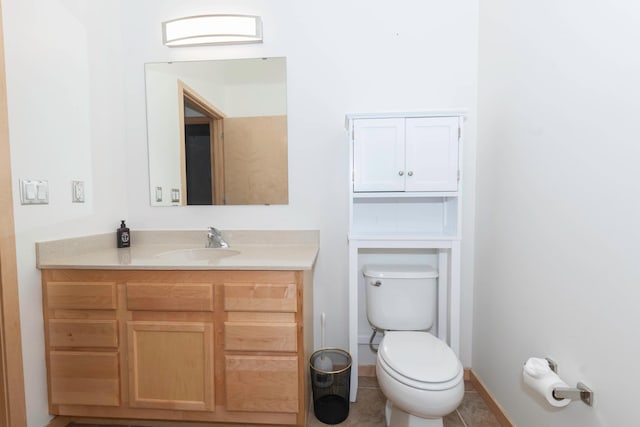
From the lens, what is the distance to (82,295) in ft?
4.49

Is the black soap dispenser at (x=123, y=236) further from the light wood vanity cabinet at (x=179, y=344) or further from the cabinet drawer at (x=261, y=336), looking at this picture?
the cabinet drawer at (x=261, y=336)

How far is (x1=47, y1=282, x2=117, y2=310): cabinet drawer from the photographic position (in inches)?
53.6

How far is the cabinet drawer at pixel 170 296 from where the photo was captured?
1337 mm

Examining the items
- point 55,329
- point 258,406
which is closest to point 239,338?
point 258,406

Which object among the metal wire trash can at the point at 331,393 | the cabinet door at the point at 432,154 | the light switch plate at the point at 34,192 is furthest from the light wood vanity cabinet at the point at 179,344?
the cabinet door at the point at 432,154

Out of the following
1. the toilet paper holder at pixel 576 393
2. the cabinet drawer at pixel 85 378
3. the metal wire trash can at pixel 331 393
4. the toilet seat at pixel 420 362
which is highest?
the toilet paper holder at pixel 576 393

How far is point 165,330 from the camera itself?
4.46ft

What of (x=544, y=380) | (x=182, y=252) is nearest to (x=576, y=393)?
(x=544, y=380)

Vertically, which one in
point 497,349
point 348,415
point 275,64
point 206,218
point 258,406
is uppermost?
point 275,64

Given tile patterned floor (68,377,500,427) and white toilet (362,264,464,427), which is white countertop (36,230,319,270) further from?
tile patterned floor (68,377,500,427)

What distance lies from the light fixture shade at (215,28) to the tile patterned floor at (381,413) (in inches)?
81.1

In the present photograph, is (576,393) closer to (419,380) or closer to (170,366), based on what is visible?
(419,380)

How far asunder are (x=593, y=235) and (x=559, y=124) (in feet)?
1.41

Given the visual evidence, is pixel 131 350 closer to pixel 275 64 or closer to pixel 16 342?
pixel 16 342
